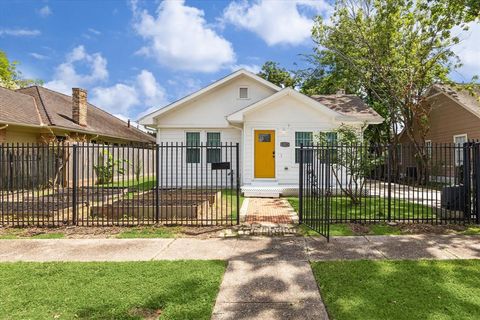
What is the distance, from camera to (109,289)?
443cm

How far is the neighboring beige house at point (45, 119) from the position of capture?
14984mm

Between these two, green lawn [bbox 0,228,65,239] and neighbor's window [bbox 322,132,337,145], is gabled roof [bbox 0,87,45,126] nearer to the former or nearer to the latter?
green lawn [bbox 0,228,65,239]

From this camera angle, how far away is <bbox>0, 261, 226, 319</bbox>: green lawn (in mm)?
3805

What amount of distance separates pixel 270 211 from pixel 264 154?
5167 millimetres

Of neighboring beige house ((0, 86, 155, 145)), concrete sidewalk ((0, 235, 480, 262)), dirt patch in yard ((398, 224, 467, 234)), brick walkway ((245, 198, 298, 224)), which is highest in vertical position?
neighboring beige house ((0, 86, 155, 145))

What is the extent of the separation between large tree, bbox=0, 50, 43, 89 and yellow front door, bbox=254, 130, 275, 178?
3194cm

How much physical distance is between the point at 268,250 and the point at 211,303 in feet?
7.76

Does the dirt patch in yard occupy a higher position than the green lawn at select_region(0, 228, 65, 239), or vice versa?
the dirt patch in yard

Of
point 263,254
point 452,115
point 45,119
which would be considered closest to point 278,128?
point 263,254

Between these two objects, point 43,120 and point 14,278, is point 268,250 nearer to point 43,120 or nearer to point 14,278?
point 14,278

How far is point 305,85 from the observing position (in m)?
31.6

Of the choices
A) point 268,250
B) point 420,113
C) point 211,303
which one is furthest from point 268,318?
point 420,113

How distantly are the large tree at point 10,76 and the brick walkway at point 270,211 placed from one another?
34288 millimetres

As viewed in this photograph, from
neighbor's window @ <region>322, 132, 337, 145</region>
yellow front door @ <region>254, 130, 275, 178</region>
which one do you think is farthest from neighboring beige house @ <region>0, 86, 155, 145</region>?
neighbor's window @ <region>322, 132, 337, 145</region>
